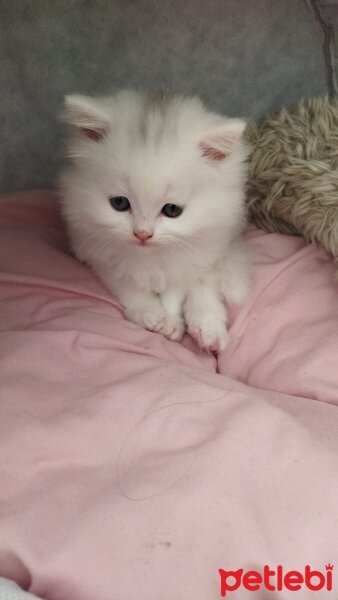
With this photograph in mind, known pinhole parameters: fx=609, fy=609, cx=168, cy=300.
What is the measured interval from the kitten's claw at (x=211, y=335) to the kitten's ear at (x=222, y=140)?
38 centimetres

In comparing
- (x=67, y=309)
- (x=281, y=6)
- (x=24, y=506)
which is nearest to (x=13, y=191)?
(x=67, y=309)

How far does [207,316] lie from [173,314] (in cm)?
10

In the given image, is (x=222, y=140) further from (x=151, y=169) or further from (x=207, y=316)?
(x=207, y=316)

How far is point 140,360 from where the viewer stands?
1.33 m

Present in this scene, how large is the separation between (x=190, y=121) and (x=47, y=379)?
0.64 metres

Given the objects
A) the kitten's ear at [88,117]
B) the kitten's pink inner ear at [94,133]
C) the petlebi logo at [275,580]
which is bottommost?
the petlebi logo at [275,580]

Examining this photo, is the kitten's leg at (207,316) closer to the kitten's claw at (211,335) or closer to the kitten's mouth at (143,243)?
the kitten's claw at (211,335)

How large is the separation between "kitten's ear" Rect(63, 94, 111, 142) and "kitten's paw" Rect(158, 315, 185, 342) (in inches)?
A: 17.8

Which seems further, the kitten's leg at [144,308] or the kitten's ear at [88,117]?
the kitten's leg at [144,308]

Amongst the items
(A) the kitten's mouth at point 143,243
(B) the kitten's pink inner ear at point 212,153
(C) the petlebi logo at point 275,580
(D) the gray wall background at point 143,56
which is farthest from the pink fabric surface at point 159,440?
(D) the gray wall background at point 143,56

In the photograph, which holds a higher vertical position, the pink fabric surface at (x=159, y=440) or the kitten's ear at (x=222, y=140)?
the kitten's ear at (x=222, y=140)

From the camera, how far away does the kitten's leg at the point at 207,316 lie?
1.42 m

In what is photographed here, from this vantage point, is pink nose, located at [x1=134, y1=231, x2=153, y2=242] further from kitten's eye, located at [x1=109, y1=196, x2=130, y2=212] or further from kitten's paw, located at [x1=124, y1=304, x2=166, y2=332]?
kitten's paw, located at [x1=124, y1=304, x2=166, y2=332]

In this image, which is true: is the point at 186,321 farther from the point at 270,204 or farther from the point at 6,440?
the point at 6,440
